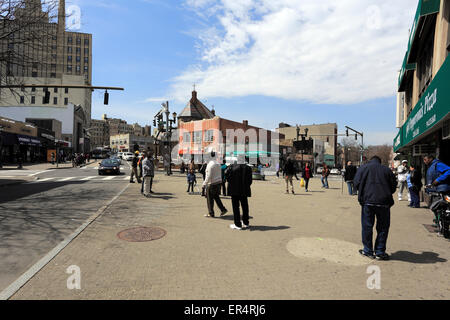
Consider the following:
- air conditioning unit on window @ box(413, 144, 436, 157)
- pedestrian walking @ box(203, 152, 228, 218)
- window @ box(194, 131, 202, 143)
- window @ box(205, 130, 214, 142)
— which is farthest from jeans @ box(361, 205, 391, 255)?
window @ box(194, 131, 202, 143)

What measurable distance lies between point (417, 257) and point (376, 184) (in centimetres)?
146

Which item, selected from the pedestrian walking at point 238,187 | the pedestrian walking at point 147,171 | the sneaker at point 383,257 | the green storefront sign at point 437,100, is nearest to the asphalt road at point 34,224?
the pedestrian walking at point 147,171

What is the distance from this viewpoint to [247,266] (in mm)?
4230

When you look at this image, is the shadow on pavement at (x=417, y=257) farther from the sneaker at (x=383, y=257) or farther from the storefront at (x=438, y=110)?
the storefront at (x=438, y=110)

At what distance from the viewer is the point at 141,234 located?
5973 millimetres

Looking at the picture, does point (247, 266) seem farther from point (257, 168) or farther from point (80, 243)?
point (257, 168)

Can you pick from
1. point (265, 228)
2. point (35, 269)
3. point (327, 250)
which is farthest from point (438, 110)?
point (35, 269)

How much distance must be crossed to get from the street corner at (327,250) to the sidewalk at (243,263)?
0.02 metres

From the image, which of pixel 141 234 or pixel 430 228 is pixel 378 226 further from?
pixel 141 234

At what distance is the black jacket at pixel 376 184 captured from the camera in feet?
15.1

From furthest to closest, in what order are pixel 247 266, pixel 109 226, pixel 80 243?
pixel 109 226 < pixel 80 243 < pixel 247 266
